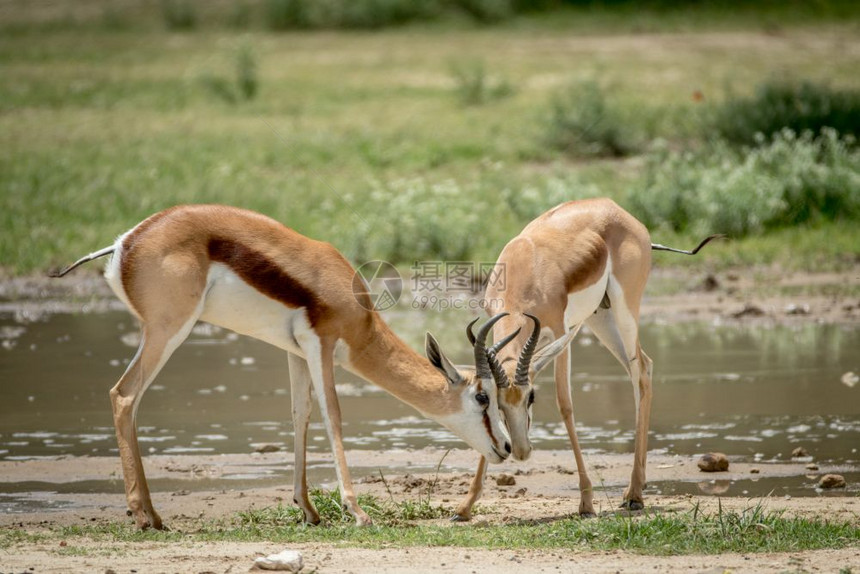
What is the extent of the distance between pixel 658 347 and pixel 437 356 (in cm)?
548

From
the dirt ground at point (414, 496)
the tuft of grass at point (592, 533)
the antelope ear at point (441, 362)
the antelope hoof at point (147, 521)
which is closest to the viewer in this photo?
the dirt ground at point (414, 496)

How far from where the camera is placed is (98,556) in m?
6.18

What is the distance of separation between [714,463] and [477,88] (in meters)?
15.6

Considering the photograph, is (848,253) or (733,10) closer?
(848,253)

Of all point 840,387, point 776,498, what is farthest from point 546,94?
point 776,498

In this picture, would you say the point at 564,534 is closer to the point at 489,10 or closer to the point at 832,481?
the point at 832,481

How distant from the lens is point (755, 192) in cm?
1648

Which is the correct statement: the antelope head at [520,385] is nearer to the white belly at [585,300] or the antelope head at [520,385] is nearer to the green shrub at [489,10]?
the white belly at [585,300]

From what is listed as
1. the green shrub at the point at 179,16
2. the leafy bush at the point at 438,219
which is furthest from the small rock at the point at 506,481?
the green shrub at the point at 179,16

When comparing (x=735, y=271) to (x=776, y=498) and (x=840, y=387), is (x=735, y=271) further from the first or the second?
(x=776, y=498)

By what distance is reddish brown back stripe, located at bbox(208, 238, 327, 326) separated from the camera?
7.25 metres

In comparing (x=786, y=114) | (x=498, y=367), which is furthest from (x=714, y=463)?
(x=786, y=114)

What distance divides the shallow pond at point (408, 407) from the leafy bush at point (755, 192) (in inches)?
137

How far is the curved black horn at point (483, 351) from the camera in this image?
6992 mm
